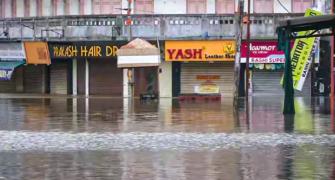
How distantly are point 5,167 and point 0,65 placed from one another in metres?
37.1

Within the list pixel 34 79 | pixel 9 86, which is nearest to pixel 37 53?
pixel 34 79

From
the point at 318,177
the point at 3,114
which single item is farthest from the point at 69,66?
the point at 318,177

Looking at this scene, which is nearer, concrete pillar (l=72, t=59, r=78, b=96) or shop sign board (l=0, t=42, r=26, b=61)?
concrete pillar (l=72, t=59, r=78, b=96)

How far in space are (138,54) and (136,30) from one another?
18.5 ft

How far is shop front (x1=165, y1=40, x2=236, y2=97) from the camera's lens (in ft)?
142

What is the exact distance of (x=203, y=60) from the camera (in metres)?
43.5

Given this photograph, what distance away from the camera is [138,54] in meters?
38.3

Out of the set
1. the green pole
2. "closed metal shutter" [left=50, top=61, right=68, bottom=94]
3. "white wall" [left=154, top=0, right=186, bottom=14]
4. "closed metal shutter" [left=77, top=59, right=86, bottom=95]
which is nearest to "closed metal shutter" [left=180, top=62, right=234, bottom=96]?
"white wall" [left=154, top=0, right=186, bottom=14]

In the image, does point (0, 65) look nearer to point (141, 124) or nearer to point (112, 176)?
point (141, 124)

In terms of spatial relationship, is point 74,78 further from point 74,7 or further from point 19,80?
point 19,80

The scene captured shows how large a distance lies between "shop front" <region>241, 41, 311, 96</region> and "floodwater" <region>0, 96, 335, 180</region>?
63.8ft

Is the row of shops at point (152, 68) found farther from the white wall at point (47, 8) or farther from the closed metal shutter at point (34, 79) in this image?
the white wall at point (47, 8)

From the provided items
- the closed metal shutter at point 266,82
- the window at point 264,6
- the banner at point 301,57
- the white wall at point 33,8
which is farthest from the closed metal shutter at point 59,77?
the banner at point 301,57

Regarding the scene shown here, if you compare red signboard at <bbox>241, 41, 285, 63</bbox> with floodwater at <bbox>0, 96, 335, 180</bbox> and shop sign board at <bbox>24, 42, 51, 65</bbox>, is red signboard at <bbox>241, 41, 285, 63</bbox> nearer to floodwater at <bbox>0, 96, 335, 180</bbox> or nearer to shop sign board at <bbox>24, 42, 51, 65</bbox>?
shop sign board at <bbox>24, 42, 51, 65</bbox>
